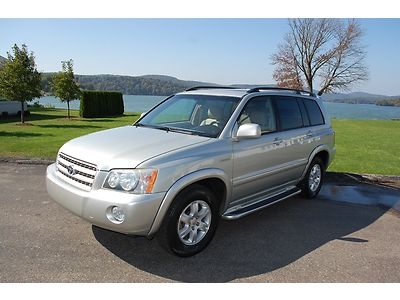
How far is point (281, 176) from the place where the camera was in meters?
4.95

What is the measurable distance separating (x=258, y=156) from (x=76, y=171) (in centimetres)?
225

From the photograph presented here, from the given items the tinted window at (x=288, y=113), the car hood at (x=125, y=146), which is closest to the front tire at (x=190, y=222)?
the car hood at (x=125, y=146)

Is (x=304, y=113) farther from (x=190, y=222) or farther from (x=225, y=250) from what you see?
(x=190, y=222)

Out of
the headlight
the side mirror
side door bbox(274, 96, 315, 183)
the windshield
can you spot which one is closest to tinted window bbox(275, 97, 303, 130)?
side door bbox(274, 96, 315, 183)

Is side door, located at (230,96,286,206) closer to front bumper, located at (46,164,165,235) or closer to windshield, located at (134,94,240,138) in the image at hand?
windshield, located at (134,94,240,138)

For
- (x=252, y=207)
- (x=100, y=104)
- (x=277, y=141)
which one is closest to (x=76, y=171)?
(x=252, y=207)

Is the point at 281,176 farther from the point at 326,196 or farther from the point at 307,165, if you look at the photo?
the point at 326,196

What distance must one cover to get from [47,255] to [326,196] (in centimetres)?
481

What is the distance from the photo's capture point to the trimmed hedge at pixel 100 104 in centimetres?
2642

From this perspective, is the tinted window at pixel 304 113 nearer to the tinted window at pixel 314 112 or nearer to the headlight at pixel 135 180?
the tinted window at pixel 314 112

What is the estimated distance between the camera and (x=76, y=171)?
11.8ft

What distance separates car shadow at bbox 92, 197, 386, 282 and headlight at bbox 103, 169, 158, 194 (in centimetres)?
86

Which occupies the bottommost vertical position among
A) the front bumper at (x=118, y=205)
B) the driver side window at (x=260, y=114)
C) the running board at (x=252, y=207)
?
the running board at (x=252, y=207)

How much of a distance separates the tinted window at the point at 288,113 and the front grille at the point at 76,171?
2825 millimetres
